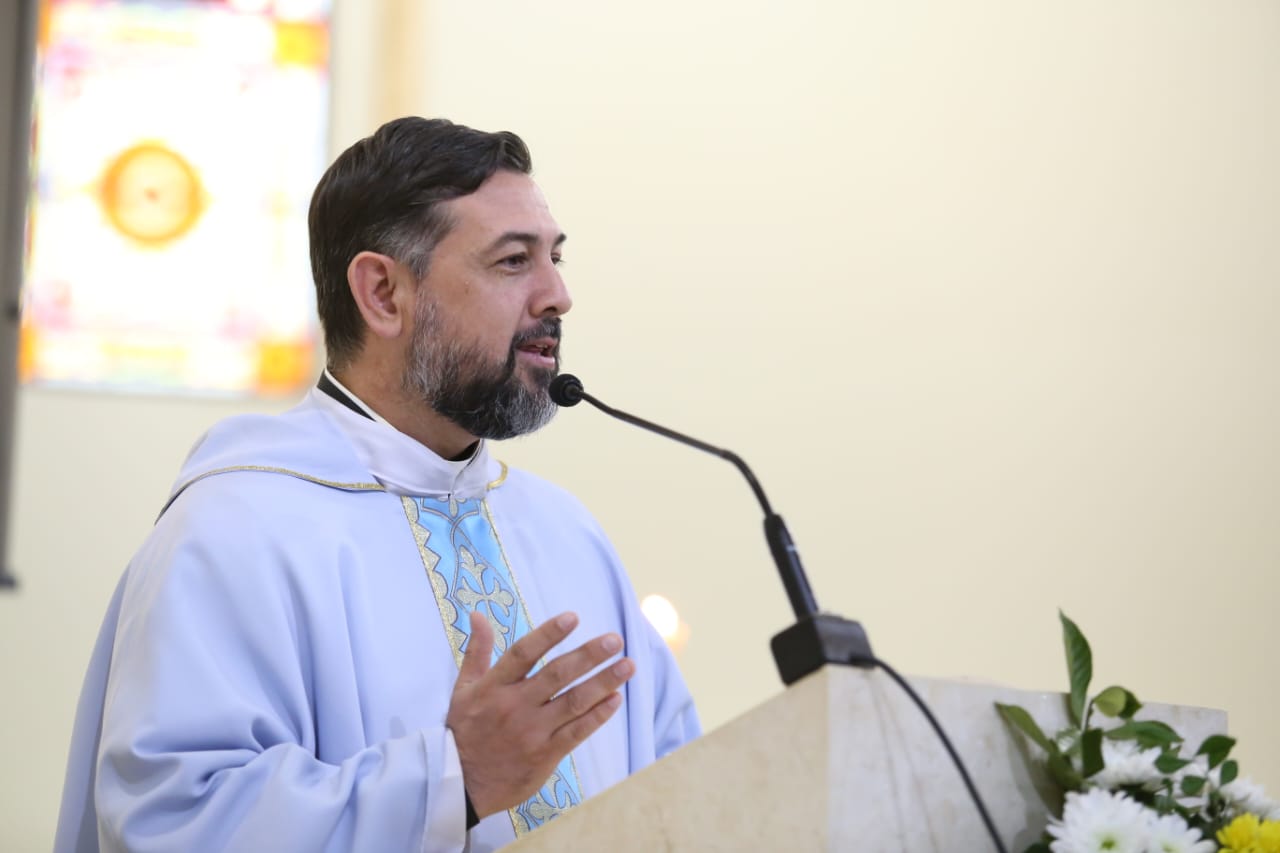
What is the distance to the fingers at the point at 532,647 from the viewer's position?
5.74 ft

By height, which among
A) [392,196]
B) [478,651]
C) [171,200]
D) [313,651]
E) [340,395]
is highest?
[392,196]

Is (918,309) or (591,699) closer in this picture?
(591,699)

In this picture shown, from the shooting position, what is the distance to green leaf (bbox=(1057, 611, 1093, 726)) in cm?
171

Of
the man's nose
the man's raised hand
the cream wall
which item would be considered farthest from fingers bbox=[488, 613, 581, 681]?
the cream wall

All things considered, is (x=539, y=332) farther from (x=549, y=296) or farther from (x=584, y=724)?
(x=584, y=724)

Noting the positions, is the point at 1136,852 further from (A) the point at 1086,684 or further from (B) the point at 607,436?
(B) the point at 607,436

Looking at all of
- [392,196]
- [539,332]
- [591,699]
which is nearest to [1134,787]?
[591,699]

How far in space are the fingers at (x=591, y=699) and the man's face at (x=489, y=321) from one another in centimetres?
91

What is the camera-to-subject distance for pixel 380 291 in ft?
9.20

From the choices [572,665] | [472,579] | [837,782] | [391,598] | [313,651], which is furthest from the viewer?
[472,579]

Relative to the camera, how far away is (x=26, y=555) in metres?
5.05

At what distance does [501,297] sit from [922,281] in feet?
11.2

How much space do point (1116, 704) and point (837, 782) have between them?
41cm

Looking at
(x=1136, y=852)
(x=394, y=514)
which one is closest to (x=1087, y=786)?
(x=1136, y=852)
